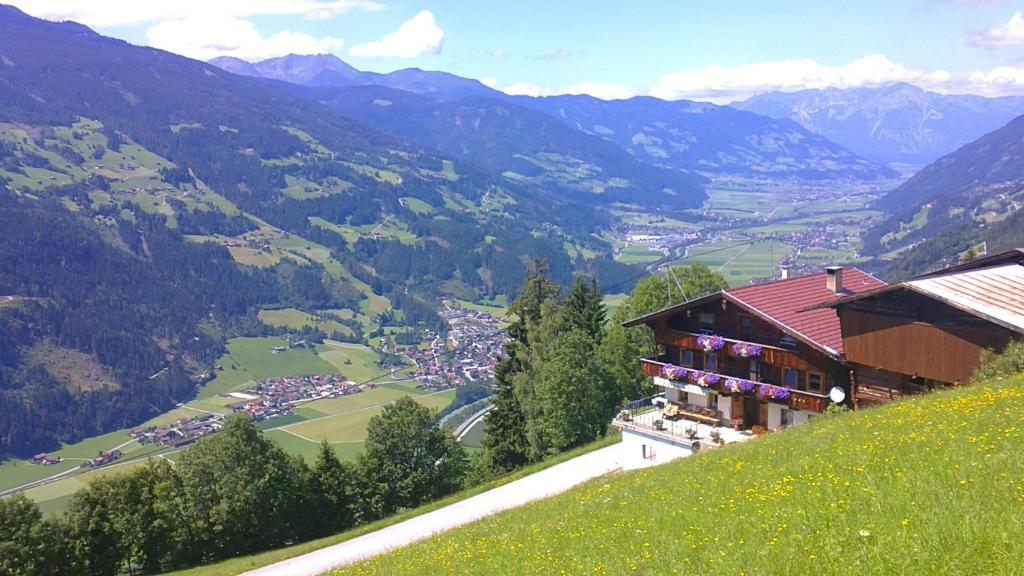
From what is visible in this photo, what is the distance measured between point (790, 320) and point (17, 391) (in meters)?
193

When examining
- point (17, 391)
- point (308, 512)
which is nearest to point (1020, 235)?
point (308, 512)

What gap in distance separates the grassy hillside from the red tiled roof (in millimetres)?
10734

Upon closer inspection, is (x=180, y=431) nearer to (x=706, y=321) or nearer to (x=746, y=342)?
(x=706, y=321)

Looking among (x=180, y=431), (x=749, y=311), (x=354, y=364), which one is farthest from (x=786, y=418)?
(x=354, y=364)

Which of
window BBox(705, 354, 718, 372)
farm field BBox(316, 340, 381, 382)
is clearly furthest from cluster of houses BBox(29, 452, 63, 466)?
window BBox(705, 354, 718, 372)

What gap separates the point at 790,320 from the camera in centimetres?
3234

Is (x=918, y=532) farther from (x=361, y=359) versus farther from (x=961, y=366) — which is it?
(x=361, y=359)

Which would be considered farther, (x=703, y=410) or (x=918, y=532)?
(x=703, y=410)

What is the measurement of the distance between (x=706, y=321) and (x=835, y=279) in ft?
22.1

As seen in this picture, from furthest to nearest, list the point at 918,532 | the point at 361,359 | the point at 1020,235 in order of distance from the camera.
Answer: the point at 361,359 < the point at 1020,235 < the point at 918,532

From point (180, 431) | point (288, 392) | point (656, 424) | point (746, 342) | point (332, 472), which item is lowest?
point (180, 431)

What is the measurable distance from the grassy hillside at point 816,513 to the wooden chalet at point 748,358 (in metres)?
10.8

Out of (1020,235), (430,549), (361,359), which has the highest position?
(430,549)

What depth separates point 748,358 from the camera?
3438 cm
